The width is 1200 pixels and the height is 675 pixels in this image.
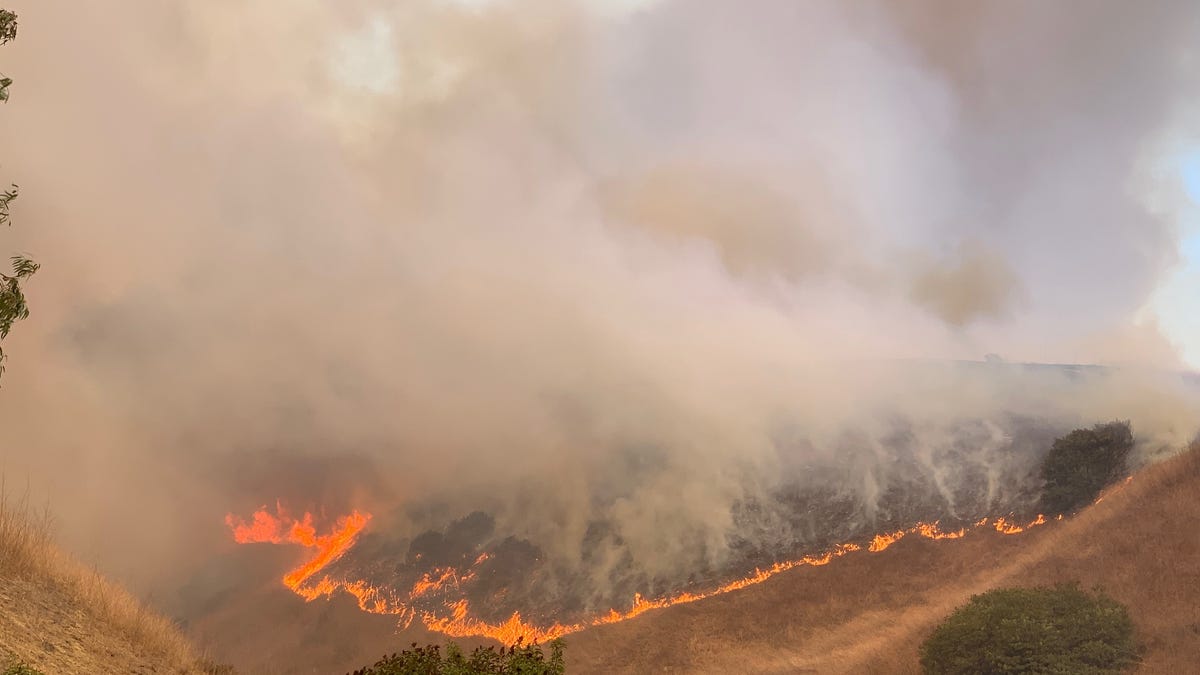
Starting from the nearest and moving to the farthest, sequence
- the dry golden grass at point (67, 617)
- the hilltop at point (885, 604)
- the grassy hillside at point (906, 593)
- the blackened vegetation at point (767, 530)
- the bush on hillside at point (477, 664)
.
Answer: the bush on hillside at point (477, 664), the dry golden grass at point (67, 617), the hilltop at point (885, 604), the grassy hillside at point (906, 593), the blackened vegetation at point (767, 530)

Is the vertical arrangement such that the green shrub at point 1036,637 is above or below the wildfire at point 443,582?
below

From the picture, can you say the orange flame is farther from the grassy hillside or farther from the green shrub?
the green shrub

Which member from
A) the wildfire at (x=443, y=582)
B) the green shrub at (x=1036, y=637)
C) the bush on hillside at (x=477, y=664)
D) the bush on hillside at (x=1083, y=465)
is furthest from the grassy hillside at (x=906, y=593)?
A: the bush on hillside at (x=477, y=664)

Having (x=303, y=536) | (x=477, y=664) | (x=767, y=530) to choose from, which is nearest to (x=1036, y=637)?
(x=767, y=530)

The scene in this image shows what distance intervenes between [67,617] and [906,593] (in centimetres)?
3874

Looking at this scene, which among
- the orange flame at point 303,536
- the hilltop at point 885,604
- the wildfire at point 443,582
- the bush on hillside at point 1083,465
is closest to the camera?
the hilltop at point 885,604

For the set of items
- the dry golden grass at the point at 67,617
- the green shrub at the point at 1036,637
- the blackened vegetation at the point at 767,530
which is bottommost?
the green shrub at the point at 1036,637

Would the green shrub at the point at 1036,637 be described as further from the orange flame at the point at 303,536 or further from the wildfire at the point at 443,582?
the orange flame at the point at 303,536

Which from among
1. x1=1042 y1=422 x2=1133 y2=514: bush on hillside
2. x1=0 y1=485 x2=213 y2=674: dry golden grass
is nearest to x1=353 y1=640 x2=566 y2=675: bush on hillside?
x1=0 y1=485 x2=213 y2=674: dry golden grass

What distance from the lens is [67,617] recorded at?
17.9 metres

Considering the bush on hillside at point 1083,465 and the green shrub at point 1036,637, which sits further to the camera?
the bush on hillside at point 1083,465

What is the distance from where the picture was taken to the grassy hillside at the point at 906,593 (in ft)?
98.3

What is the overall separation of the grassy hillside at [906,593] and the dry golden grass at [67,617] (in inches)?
904

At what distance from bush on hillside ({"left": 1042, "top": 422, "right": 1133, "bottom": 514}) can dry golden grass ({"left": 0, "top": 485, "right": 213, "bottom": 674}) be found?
155 ft
